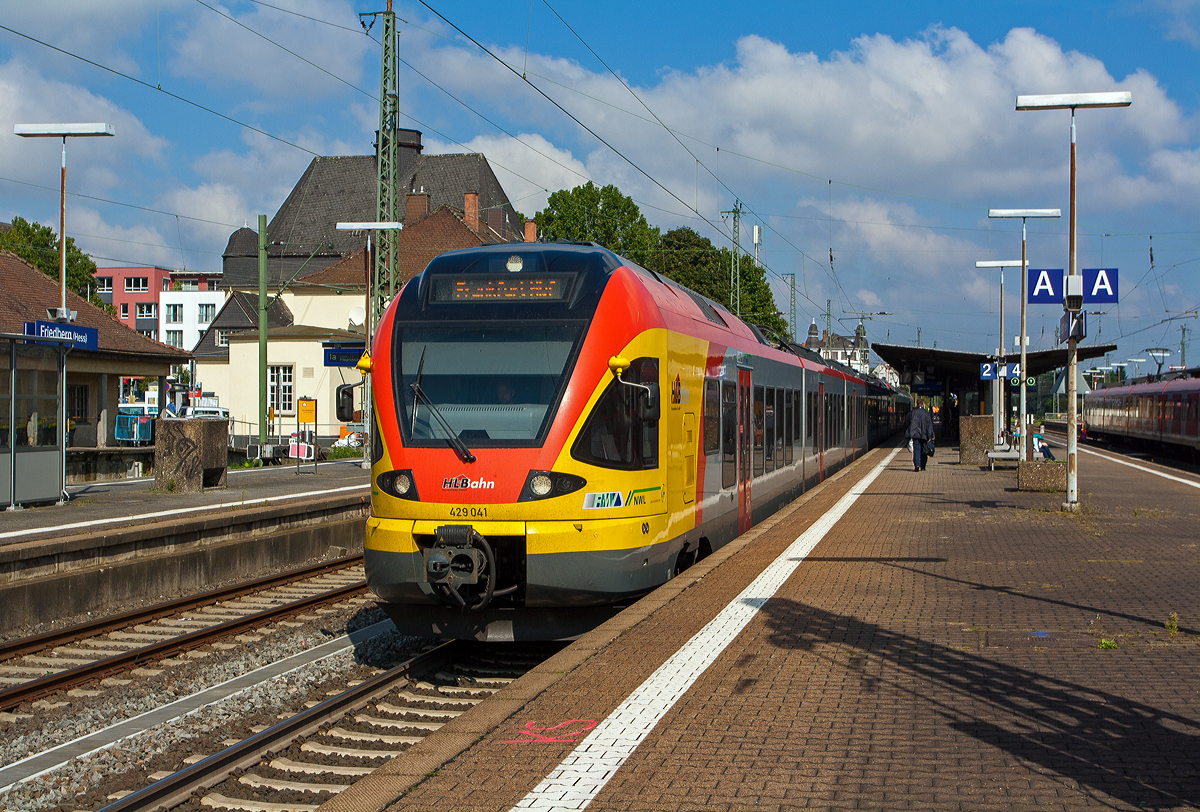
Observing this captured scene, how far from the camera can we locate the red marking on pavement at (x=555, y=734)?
536cm

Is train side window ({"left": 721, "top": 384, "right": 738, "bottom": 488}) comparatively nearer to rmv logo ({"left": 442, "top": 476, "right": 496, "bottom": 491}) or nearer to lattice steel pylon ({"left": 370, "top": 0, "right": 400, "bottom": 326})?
rmv logo ({"left": 442, "top": 476, "right": 496, "bottom": 491})

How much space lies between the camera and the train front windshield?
26.8ft

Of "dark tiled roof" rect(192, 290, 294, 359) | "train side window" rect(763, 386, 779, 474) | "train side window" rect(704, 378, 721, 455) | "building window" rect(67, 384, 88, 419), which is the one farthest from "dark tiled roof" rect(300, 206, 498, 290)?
Answer: "train side window" rect(704, 378, 721, 455)

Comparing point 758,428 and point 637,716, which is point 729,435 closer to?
point 758,428

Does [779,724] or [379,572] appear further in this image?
[379,572]

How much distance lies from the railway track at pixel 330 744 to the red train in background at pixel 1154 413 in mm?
34583

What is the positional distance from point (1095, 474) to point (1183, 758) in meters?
24.8

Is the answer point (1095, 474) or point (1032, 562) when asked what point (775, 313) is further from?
point (1032, 562)

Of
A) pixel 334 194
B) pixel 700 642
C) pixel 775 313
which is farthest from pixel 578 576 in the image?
pixel 334 194

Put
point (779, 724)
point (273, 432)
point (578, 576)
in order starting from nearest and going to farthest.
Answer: point (779, 724) < point (578, 576) < point (273, 432)

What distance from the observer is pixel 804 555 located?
11.9 metres

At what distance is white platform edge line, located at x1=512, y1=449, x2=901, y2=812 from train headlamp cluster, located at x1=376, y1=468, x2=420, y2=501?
235cm

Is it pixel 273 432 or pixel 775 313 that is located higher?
pixel 775 313

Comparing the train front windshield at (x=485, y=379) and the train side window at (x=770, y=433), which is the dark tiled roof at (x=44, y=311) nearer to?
the train side window at (x=770, y=433)
